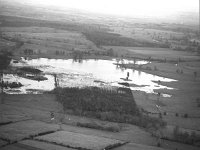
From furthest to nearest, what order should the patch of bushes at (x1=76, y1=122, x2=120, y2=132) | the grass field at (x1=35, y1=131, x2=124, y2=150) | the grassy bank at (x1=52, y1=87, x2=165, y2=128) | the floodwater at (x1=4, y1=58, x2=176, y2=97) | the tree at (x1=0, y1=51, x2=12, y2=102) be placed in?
the tree at (x1=0, y1=51, x2=12, y2=102), the floodwater at (x1=4, y1=58, x2=176, y2=97), the grassy bank at (x1=52, y1=87, x2=165, y2=128), the patch of bushes at (x1=76, y1=122, x2=120, y2=132), the grass field at (x1=35, y1=131, x2=124, y2=150)

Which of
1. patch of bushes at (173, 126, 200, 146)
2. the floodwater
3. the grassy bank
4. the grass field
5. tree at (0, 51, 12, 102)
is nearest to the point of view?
the grass field

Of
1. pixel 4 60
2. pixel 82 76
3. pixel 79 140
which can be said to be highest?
pixel 4 60

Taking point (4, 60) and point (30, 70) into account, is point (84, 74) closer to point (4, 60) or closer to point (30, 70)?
point (30, 70)

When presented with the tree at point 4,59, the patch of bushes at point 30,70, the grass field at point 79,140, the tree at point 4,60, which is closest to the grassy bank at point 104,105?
the grass field at point 79,140

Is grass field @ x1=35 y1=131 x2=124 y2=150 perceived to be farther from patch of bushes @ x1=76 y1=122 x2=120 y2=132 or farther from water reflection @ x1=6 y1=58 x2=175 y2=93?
water reflection @ x1=6 y1=58 x2=175 y2=93

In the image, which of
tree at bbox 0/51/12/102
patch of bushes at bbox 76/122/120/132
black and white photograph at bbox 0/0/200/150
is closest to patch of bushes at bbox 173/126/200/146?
black and white photograph at bbox 0/0/200/150

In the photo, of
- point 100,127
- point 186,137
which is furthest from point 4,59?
point 186,137

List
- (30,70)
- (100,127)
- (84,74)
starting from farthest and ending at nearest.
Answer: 1. (84,74)
2. (30,70)
3. (100,127)

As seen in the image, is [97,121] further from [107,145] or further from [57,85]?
[57,85]
